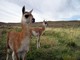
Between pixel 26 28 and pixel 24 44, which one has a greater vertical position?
pixel 26 28

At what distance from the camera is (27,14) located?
9.28 m

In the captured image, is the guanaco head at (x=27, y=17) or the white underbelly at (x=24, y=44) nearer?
the guanaco head at (x=27, y=17)

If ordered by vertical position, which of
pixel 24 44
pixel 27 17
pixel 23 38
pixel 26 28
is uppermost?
pixel 27 17

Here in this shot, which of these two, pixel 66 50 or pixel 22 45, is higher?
pixel 22 45

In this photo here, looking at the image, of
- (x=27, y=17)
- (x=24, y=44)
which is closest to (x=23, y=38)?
(x=24, y=44)

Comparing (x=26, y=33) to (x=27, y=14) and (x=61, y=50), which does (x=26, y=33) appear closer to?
(x=27, y=14)

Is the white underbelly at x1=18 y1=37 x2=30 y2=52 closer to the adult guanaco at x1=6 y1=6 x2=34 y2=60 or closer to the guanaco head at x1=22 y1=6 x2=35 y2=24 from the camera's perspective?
the adult guanaco at x1=6 y1=6 x2=34 y2=60

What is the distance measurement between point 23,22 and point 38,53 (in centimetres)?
485

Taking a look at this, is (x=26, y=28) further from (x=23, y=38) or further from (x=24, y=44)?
(x=24, y=44)

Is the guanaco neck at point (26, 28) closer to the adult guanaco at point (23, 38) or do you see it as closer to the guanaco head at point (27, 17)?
the adult guanaco at point (23, 38)

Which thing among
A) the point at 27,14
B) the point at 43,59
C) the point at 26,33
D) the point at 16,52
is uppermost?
the point at 27,14

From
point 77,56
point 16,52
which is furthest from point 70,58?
point 16,52

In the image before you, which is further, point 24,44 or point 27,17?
point 24,44

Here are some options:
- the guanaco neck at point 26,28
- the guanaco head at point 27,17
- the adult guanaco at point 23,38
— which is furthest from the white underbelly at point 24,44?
the guanaco head at point 27,17
